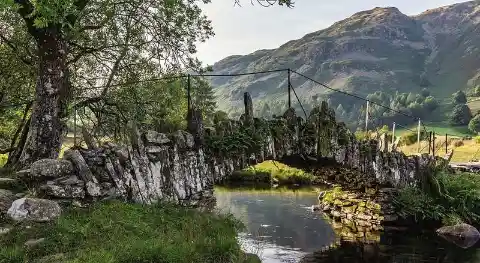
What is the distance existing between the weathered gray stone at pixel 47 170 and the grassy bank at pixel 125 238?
79 cm

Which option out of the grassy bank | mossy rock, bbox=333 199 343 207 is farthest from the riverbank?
the grassy bank

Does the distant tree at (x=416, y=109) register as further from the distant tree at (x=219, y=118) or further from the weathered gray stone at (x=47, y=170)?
the weathered gray stone at (x=47, y=170)

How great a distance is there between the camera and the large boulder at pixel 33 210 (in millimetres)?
7836

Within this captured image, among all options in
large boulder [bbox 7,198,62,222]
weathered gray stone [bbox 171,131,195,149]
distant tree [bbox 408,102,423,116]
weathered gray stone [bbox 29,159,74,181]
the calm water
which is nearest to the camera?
large boulder [bbox 7,198,62,222]

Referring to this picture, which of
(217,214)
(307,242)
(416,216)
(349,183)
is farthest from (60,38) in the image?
(416,216)

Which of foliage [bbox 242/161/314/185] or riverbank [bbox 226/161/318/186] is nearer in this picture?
riverbank [bbox 226/161/318/186]

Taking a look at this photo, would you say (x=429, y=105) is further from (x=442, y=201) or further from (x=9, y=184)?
(x=9, y=184)

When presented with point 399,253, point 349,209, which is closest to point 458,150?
point 349,209

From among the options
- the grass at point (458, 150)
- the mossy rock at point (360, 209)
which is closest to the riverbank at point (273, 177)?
the grass at point (458, 150)

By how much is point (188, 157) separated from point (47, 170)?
3.66 metres

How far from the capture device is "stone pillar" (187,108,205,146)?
12.0 m

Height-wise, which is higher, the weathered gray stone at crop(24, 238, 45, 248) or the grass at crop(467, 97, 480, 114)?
the grass at crop(467, 97, 480, 114)

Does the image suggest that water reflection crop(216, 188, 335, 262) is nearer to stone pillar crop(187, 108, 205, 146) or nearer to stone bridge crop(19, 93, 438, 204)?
stone bridge crop(19, 93, 438, 204)

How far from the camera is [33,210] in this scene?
7.91m
